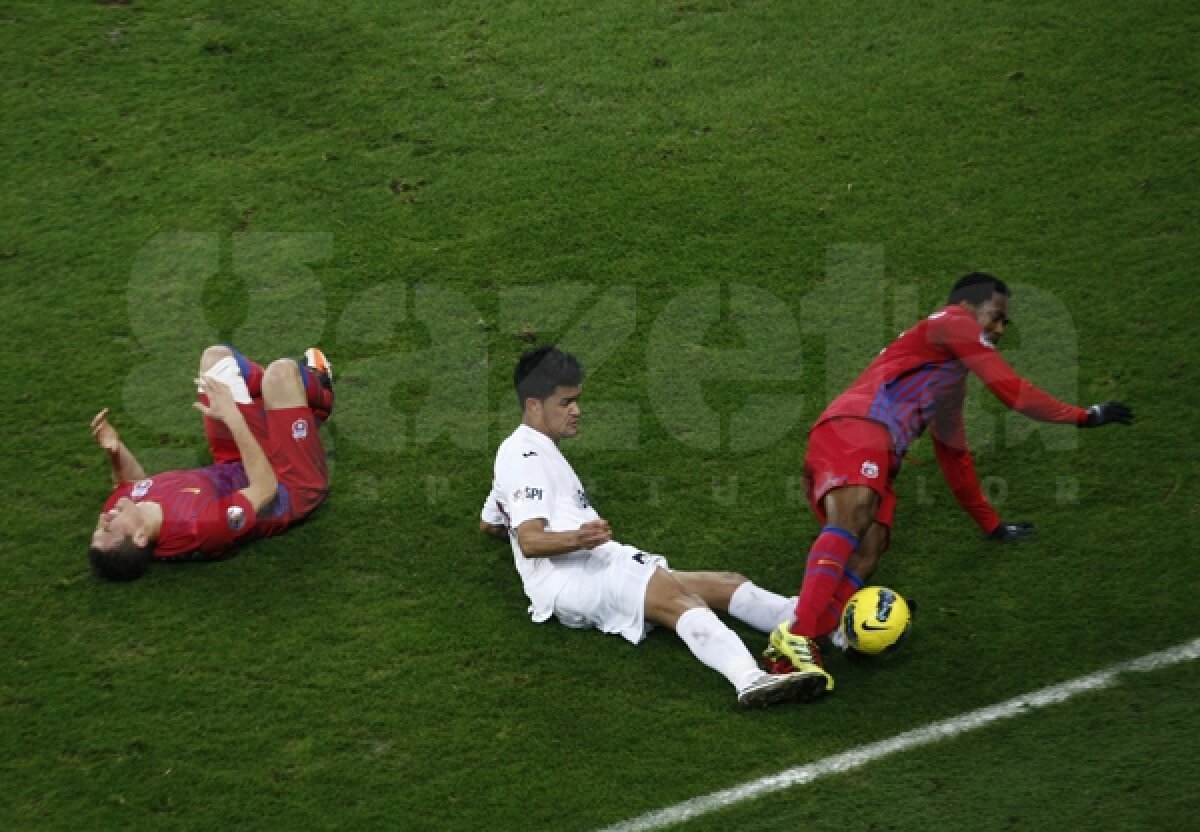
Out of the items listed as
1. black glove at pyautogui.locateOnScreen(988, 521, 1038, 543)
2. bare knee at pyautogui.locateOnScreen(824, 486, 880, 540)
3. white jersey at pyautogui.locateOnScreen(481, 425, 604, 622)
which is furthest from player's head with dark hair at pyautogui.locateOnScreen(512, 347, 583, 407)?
black glove at pyautogui.locateOnScreen(988, 521, 1038, 543)

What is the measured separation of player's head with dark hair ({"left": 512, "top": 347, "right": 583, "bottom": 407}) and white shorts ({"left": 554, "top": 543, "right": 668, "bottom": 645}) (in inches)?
33.2

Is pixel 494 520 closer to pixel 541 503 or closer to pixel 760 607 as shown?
pixel 541 503

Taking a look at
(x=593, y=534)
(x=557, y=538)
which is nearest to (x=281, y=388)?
(x=557, y=538)

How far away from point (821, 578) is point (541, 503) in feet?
4.39

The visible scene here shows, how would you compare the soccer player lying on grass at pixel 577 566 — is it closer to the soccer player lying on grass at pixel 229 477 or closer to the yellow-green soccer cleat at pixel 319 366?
the soccer player lying on grass at pixel 229 477

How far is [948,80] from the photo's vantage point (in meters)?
10.9

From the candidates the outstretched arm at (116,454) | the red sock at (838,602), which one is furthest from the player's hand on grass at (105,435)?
the red sock at (838,602)

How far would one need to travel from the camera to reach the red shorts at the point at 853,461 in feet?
23.8

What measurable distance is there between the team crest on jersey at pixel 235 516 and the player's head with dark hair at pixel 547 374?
5.09 feet

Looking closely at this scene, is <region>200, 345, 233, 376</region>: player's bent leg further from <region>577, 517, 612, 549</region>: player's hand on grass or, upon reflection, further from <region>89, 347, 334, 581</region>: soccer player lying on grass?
<region>577, 517, 612, 549</region>: player's hand on grass

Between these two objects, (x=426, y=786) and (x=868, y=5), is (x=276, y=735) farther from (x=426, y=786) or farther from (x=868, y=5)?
(x=868, y=5)

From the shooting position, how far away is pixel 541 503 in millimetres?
7223

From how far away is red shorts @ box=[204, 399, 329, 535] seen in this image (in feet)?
26.6

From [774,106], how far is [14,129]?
5385 millimetres
